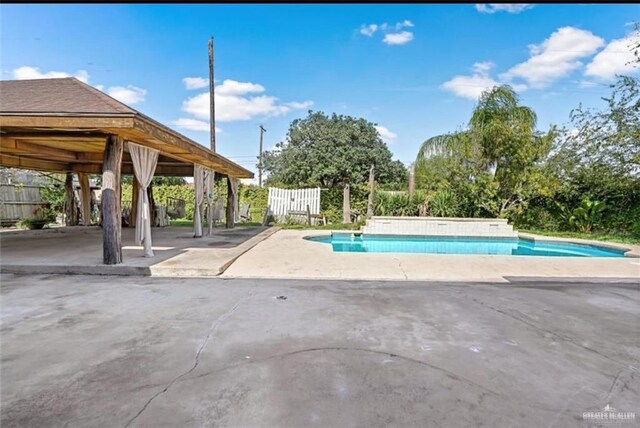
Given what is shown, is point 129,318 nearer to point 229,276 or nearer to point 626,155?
point 229,276

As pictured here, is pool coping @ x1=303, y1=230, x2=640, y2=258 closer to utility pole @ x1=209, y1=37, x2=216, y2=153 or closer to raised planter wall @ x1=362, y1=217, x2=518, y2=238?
raised planter wall @ x1=362, y1=217, x2=518, y2=238

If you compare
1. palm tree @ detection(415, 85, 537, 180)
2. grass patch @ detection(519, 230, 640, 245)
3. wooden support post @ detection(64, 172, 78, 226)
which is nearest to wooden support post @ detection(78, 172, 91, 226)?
wooden support post @ detection(64, 172, 78, 226)

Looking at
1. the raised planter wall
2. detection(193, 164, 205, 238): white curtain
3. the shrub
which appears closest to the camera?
detection(193, 164, 205, 238): white curtain

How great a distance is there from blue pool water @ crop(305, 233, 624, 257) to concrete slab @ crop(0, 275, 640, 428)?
5.42 meters

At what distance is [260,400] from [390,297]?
2.57m

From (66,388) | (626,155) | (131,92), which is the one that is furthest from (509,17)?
(131,92)

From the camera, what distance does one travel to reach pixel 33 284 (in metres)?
4.73

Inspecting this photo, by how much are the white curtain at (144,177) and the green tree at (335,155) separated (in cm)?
1211

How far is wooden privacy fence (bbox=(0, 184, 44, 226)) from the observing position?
12.4 metres

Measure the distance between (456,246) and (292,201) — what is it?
24.0 feet

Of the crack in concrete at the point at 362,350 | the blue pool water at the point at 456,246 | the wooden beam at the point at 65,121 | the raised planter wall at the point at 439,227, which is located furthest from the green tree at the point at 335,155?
the crack in concrete at the point at 362,350

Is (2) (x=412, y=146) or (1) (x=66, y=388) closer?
(1) (x=66, y=388)

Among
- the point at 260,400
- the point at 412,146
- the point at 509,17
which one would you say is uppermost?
the point at 509,17

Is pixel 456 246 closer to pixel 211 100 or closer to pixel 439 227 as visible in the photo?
pixel 439 227
